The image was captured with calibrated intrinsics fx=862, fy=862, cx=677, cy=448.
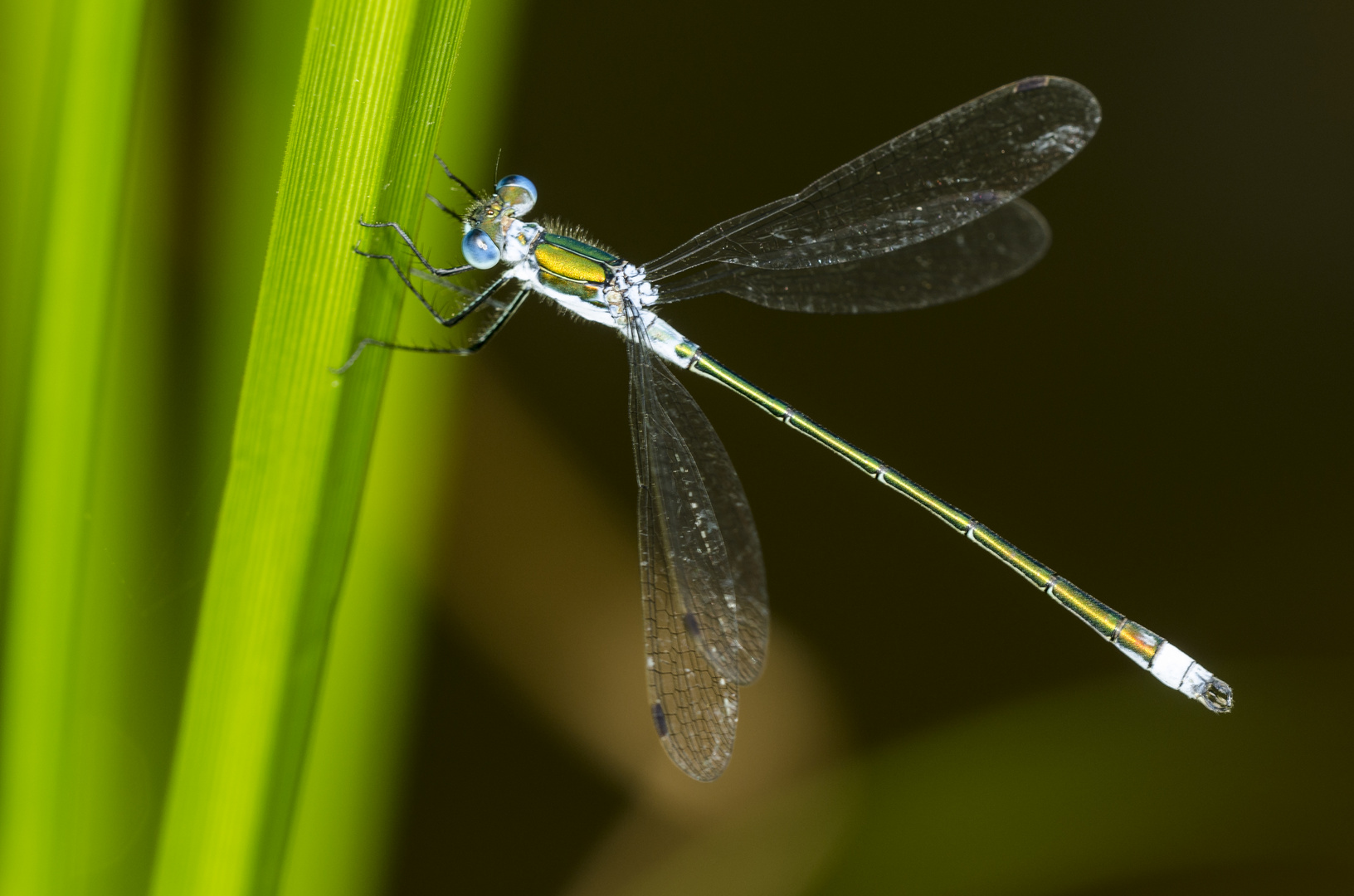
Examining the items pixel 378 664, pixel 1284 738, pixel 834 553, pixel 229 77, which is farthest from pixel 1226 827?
pixel 229 77

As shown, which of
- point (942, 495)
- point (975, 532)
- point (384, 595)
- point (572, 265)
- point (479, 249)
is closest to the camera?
point (479, 249)

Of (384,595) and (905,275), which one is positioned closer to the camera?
(384,595)

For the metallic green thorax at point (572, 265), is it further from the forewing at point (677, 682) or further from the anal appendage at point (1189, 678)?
the anal appendage at point (1189, 678)

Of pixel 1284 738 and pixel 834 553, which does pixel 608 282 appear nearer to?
pixel 834 553

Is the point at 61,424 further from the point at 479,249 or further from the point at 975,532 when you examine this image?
the point at 975,532

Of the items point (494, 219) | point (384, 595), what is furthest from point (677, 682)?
point (494, 219)

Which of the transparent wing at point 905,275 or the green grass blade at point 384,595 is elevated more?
the transparent wing at point 905,275

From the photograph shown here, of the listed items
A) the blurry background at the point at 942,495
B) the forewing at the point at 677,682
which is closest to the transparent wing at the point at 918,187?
the forewing at the point at 677,682
